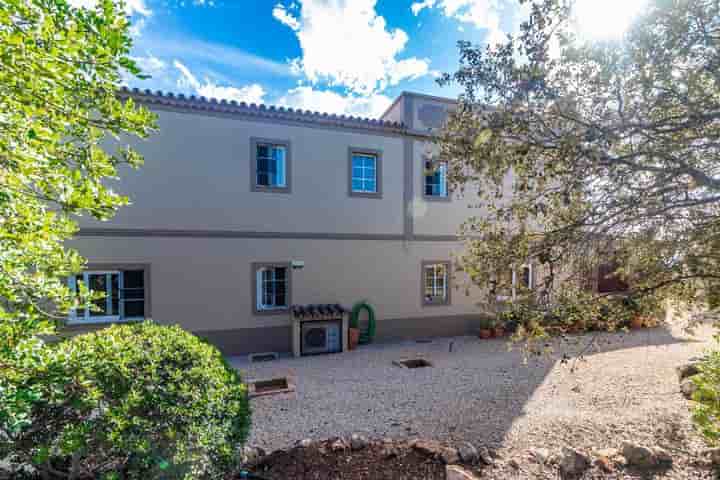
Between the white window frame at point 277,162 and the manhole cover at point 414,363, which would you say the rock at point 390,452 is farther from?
the white window frame at point 277,162

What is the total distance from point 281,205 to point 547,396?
24.2 ft

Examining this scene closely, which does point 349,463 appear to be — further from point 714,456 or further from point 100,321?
Answer: point 100,321

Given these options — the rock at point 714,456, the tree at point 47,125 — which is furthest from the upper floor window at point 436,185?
the tree at point 47,125

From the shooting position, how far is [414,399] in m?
5.49

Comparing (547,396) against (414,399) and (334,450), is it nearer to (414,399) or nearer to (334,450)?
(414,399)

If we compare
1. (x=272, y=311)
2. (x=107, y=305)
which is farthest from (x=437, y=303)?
(x=107, y=305)

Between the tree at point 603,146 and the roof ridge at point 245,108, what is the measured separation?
5114 mm

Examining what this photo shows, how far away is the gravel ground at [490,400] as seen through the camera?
4.12 m

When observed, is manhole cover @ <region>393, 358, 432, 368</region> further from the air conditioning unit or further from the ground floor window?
the ground floor window

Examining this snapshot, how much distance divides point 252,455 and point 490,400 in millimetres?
4048

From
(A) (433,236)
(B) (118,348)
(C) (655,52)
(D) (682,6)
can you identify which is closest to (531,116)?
(C) (655,52)

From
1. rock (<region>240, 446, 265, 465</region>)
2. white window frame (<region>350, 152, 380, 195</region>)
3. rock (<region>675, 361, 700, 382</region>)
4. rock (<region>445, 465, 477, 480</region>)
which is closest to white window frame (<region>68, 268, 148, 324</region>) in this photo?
rock (<region>240, 446, 265, 465</region>)

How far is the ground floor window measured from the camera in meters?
7.17

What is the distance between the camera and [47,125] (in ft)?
6.20
